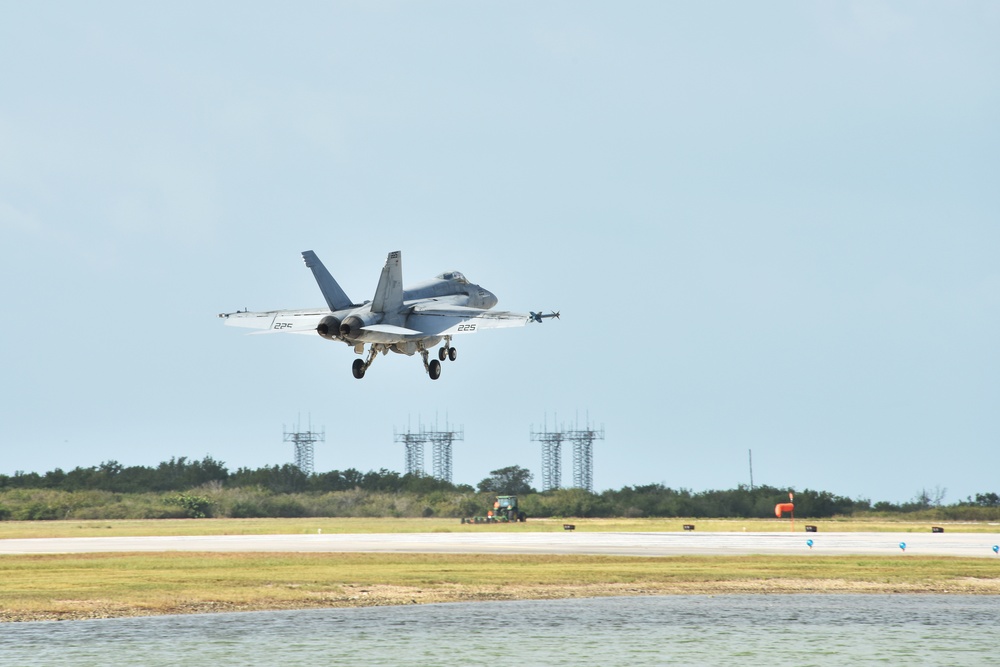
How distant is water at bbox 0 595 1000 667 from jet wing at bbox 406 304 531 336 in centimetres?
1030

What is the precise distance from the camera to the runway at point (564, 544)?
67.7m

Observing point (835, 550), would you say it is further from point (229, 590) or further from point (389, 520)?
point (389, 520)

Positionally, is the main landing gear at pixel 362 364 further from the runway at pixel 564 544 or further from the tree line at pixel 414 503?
the tree line at pixel 414 503

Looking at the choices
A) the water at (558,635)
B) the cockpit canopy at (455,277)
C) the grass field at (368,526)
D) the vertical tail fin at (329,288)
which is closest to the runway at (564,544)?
the grass field at (368,526)

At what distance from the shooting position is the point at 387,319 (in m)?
46.8

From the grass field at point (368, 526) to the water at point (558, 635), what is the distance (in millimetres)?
47727

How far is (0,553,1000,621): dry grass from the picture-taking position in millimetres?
48344

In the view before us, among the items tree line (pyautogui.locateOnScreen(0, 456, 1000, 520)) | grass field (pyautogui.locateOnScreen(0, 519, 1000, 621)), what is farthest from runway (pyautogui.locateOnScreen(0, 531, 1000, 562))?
tree line (pyautogui.locateOnScreen(0, 456, 1000, 520))

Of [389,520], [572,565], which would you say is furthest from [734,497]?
[572,565]

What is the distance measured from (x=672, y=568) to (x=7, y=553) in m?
35.3

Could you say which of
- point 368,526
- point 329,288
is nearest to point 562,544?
point 329,288

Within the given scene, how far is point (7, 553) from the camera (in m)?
68.0

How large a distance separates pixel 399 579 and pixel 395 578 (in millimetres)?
397

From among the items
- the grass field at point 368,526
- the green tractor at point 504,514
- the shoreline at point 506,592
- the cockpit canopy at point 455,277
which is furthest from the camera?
the green tractor at point 504,514
